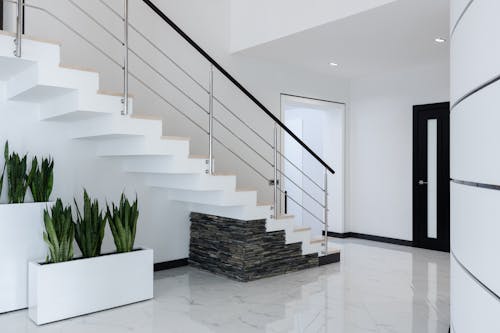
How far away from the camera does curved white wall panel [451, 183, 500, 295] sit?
3.93ft

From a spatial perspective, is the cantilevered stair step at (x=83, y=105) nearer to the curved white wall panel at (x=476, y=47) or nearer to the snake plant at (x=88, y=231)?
the snake plant at (x=88, y=231)

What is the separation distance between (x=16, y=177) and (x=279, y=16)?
10.1 ft

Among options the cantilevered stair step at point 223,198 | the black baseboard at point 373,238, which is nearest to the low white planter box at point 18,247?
the cantilevered stair step at point 223,198

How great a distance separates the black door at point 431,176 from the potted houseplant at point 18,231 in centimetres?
481

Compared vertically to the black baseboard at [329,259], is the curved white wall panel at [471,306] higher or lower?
higher

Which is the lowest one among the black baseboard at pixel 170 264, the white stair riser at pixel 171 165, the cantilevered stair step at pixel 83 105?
the black baseboard at pixel 170 264

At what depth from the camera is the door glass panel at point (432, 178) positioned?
20.1 feet

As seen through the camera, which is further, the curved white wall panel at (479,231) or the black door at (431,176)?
the black door at (431,176)

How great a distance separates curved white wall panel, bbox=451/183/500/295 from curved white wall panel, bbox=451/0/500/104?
1.09 feet

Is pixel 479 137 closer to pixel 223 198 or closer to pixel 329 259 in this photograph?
pixel 223 198

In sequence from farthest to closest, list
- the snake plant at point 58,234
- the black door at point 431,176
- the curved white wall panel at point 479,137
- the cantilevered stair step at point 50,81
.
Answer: the black door at point 431,176 < the snake plant at point 58,234 < the cantilevered stair step at point 50,81 < the curved white wall panel at point 479,137

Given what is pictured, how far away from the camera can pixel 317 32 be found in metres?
4.70

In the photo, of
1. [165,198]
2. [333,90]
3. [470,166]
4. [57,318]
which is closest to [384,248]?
[333,90]

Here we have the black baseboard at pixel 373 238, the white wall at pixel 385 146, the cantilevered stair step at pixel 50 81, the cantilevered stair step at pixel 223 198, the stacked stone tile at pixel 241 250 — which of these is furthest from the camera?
the black baseboard at pixel 373 238
